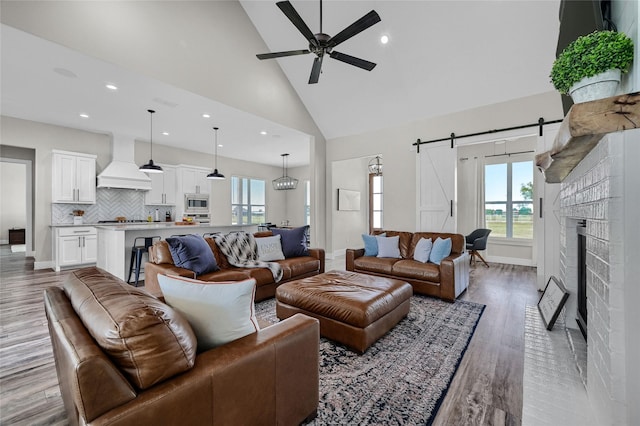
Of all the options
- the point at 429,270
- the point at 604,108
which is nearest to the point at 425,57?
the point at 429,270

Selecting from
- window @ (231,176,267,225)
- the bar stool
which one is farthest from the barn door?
window @ (231,176,267,225)

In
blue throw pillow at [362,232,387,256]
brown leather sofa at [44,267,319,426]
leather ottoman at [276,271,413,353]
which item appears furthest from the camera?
blue throw pillow at [362,232,387,256]

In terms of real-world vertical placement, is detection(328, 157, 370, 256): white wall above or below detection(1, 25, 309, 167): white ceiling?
below

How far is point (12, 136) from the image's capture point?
5.37 m

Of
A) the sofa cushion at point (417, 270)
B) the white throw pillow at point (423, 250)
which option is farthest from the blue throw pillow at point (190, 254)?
the white throw pillow at point (423, 250)

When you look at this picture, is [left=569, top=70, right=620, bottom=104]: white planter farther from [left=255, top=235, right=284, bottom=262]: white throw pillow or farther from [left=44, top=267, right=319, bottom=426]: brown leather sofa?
[left=255, top=235, right=284, bottom=262]: white throw pillow

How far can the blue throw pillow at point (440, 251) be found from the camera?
3.80m

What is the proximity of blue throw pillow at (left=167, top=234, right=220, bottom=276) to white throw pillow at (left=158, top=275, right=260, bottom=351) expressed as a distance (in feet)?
6.33

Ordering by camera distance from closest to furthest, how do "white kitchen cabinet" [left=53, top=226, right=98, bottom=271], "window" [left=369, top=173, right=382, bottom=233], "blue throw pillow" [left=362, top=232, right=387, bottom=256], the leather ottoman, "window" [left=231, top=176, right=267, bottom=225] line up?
1. the leather ottoman
2. "blue throw pillow" [left=362, top=232, right=387, bottom=256]
3. "white kitchen cabinet" [left=53, top=226, right=98, bottom=271]
4. "window" [left=369, top=173, right=382, bottom=233]
5. "window" [left=231, top=176, right=267, bottom=225]

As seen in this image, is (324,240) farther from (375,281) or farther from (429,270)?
(375,281)

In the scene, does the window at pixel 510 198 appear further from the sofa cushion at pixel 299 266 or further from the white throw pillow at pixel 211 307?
the white throw pillow at pixel 211 307

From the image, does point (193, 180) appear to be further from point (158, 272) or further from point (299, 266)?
point (158, 272)

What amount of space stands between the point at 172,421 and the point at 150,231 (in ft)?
14.1

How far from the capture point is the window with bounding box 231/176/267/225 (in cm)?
928
